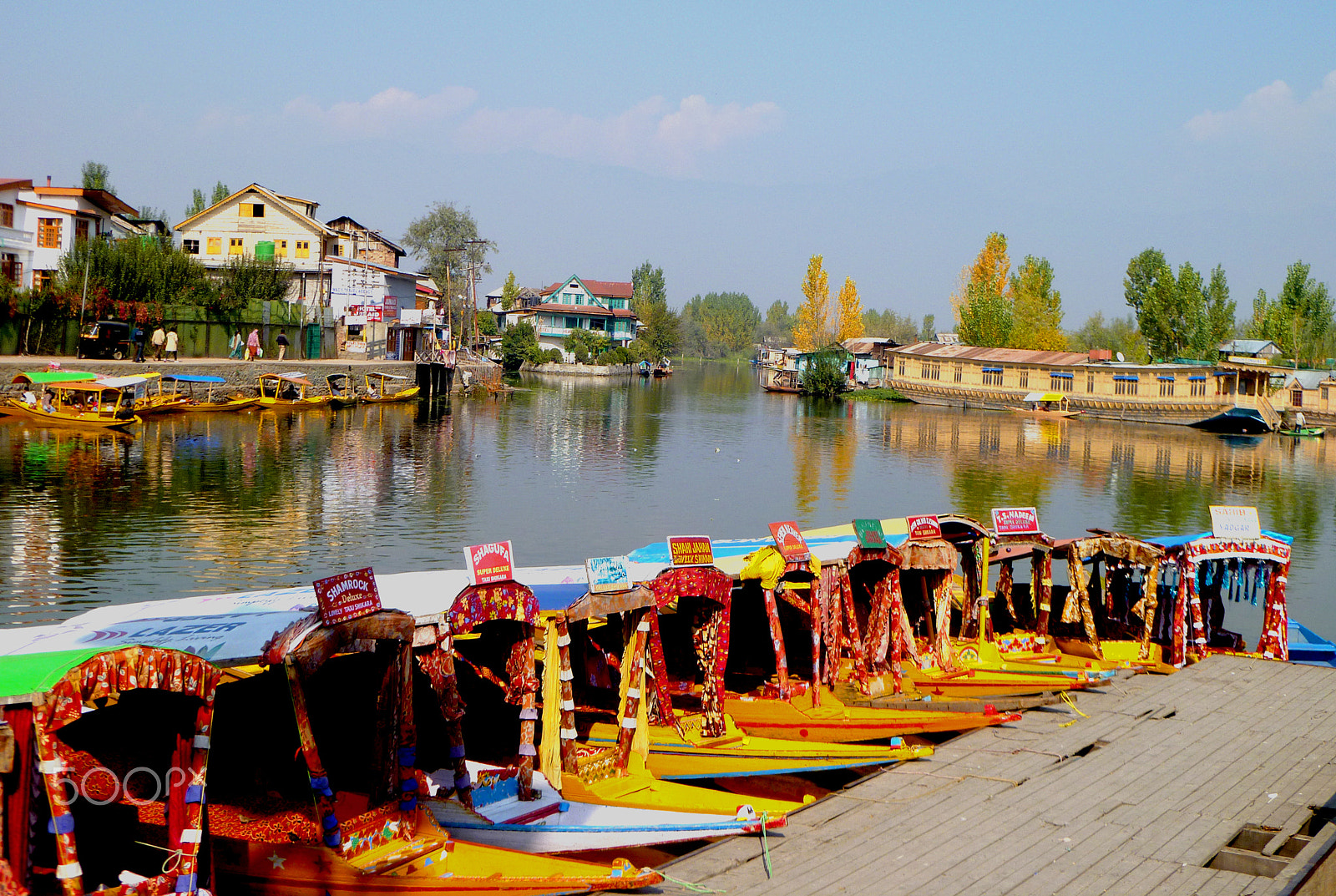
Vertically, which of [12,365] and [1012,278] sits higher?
[1012,278]

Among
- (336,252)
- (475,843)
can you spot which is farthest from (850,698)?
(336,252)

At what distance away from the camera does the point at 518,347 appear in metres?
95.0

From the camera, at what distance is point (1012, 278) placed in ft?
335

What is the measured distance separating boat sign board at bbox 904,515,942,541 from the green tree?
8165cm

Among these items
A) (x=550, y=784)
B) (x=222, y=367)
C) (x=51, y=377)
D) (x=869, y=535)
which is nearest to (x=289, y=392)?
(x=222, y=367)

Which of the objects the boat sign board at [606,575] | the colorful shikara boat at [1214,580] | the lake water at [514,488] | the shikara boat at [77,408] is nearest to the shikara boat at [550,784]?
the boat sign board at [606,575]

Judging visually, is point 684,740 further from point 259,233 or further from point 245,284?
point 259,233

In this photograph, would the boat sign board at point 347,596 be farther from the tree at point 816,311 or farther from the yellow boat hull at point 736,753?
the tree at point 816,311

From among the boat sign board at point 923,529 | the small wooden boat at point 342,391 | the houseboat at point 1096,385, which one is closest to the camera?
the boat sign board at point 923,529

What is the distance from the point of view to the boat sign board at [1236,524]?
607 inches

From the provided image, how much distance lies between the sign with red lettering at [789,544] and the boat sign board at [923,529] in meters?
1.94

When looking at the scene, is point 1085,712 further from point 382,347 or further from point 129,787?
point 382,347

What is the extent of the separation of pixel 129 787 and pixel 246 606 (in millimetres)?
3406

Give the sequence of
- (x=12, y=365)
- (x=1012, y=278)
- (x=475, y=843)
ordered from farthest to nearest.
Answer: (x=1012, y=278) < (x=12, y=365) < (x=475, y=843)
